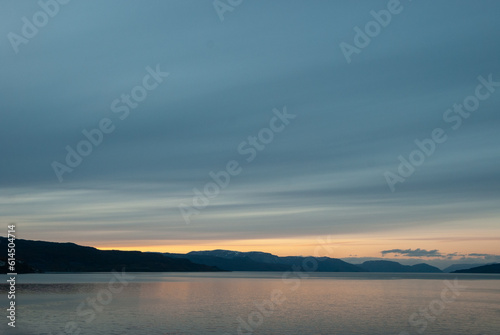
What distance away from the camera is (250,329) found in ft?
204

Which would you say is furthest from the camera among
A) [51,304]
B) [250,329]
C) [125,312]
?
[51,304]

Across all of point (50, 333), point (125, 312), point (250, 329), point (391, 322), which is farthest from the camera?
point (125, 312)

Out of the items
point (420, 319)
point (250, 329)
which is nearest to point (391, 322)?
point (420, 319)

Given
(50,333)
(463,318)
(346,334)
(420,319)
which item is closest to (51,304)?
(50,333)

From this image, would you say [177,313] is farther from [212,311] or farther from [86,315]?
[86,315]

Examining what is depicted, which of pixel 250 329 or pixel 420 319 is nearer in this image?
pixel 250 329

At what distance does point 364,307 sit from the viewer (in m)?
94.7

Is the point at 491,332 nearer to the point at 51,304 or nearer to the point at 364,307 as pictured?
the point at 364,307

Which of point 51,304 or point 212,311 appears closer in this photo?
point 212,311

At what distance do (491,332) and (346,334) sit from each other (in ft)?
61.6

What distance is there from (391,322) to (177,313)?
35.2 metres

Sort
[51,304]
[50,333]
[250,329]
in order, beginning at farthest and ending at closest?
[51,304]
[250,329]
[50,333]

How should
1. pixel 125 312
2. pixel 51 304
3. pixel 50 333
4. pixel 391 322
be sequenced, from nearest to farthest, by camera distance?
pixel 50 333 → pixel 391 322 → pixel 125 312 → pixel 51 304

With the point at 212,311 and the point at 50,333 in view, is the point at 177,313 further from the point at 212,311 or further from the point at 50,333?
the point at 50,333
